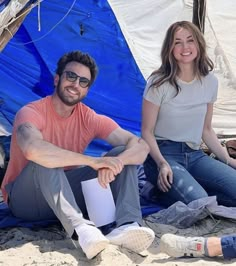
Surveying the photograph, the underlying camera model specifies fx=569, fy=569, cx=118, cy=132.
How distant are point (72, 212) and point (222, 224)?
882 mm

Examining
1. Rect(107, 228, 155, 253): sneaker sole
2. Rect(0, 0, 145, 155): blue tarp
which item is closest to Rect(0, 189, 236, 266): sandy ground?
Rect(107, 228, 155, 253): sneaker sole

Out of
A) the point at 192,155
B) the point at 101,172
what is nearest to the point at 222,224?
A: the point at 192,155

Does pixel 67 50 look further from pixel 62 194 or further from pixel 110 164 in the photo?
pixel 62 194

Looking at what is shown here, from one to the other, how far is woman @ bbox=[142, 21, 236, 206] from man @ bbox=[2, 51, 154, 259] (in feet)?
1.06

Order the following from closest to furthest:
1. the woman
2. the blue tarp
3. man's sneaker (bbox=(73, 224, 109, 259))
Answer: man's sneaker (bbox=(73, 224, 109, 259)) < the woman < the blue tarp

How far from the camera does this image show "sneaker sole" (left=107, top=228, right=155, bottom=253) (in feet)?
7.57

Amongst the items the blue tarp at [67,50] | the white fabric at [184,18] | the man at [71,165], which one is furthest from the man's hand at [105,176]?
the white fabric at [184,18]

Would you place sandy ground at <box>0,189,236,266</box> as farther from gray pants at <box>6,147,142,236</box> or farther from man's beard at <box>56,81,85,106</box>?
man's beard at <box>56,81,85,106</box>

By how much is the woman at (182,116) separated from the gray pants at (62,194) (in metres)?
0.46

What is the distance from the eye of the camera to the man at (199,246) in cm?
226

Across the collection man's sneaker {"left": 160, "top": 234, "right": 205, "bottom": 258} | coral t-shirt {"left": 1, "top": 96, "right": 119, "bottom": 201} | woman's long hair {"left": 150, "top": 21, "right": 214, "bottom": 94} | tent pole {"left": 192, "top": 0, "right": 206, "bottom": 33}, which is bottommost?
man's sneaker {"left": 160, "top": 234, "right": 205, "bottom": 258}

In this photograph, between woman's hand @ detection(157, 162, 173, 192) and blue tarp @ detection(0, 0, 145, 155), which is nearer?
woman's hand @ detection(157, 162, 173, 192)

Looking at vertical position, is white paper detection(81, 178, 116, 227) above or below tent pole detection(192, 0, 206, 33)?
below

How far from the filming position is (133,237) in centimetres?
231
